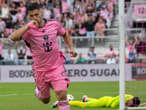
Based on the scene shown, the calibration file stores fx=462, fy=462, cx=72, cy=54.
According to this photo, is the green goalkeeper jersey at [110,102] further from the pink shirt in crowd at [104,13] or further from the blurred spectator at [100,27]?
the pink shirt in crowd at [104,13]

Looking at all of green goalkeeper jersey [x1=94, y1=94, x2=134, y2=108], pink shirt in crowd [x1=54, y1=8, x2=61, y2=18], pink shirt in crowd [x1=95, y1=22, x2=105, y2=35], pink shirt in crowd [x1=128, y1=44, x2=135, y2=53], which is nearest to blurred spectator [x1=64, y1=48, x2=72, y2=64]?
pink shirt in crowd [x1=95, y1=22, x2=105, y2=35]

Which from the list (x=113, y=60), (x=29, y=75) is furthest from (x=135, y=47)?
(x=29, y=75)

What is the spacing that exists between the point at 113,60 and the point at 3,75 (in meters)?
5.40

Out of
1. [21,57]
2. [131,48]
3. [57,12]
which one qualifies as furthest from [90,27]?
[131,48]

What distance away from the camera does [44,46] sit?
8.65 m

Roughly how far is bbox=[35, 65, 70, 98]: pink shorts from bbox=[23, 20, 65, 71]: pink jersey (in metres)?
0.09

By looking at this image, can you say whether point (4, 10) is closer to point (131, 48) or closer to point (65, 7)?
point (65, 7)

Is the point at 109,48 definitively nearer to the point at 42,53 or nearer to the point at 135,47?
the point at 135,47

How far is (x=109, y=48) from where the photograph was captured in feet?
75.0

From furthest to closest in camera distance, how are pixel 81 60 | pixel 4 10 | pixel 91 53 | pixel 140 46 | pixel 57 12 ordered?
1. pixel 57 12
2. pixel 4 10
3. pixel 81 60
4. pixel 91 53
5. pixel 140 46

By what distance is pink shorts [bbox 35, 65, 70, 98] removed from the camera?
8.52m

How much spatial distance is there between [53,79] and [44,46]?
0.64 m

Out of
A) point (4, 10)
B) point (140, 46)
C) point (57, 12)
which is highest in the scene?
point (4, 10)

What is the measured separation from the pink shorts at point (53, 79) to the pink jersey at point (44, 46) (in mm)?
94
